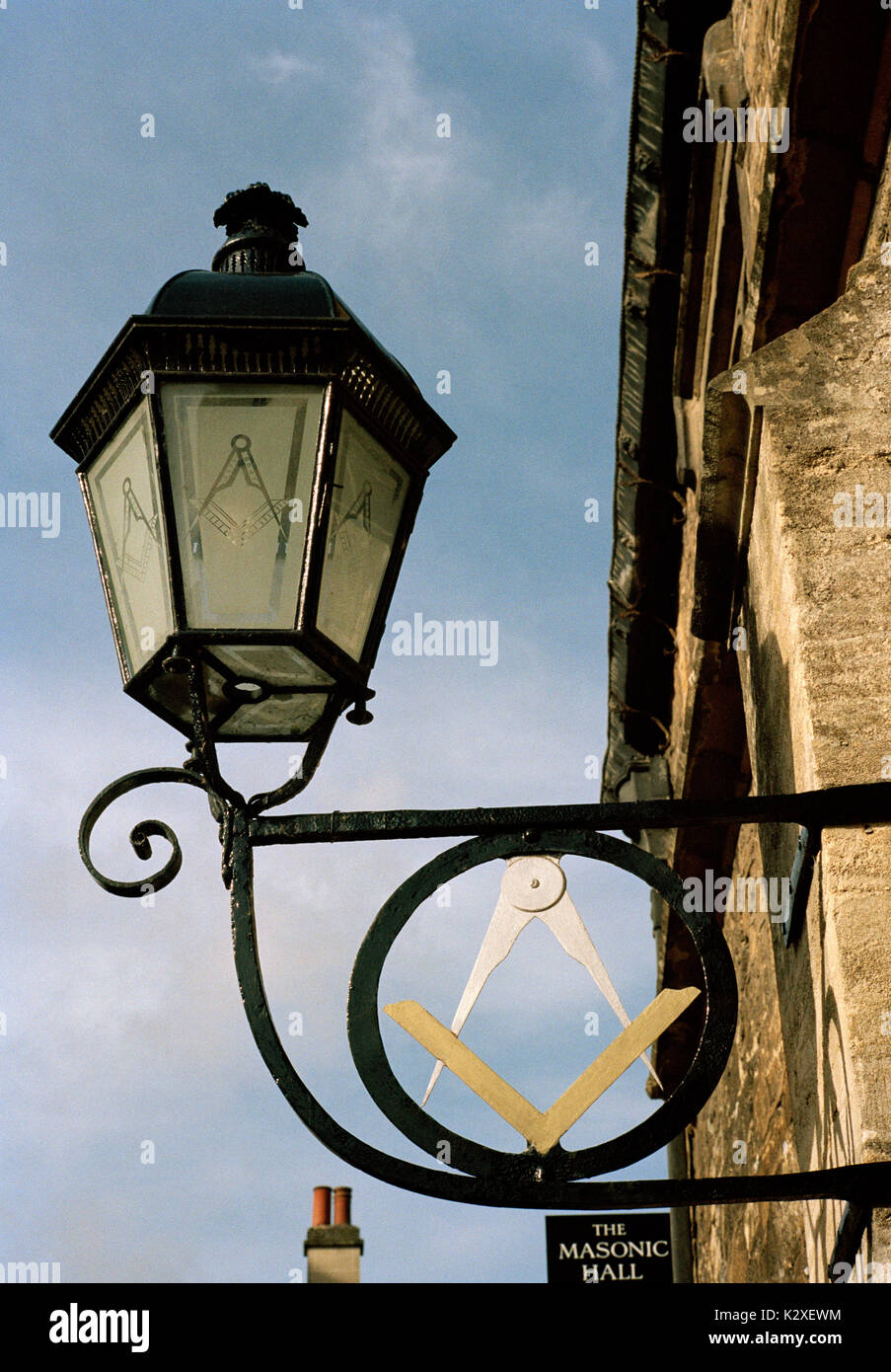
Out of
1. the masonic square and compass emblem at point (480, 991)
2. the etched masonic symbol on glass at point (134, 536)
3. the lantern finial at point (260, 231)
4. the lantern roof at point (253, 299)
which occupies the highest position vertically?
the lantern finial at point (260, 231)

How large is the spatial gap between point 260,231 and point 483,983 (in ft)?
5.27

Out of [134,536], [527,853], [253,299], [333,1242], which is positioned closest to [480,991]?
[527,853]

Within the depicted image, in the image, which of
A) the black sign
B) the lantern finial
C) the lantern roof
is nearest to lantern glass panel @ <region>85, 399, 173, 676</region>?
the lantern roof

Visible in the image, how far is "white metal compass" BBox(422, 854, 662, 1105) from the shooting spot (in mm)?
2283

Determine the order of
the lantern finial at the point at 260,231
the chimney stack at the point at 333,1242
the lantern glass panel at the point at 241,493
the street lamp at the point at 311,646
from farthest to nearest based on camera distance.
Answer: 1. the chimney stack at the point at 333,1242
2. the lantern finial at the point at 260,231
3. the lantern glass panel at the point at 241,493
4. the street lamp at the point at 311,646

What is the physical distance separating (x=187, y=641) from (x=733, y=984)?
0.98m

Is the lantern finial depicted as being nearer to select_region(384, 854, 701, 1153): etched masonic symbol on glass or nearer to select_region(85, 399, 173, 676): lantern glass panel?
select_region(85, 399, 173, 676): lantern glass panel

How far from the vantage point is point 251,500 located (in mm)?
2529

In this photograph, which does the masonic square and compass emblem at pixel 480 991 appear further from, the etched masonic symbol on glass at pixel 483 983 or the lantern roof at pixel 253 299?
the lantern roof at pixel 253 299

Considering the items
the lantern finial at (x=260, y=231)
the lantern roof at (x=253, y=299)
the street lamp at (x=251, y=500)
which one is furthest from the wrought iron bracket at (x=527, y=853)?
the lantern finial at (x=260, y=231)

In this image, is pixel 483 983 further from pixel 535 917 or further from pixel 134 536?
pixel 134 536

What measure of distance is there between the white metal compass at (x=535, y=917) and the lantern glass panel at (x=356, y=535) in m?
0.51

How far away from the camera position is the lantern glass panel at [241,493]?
248cm
